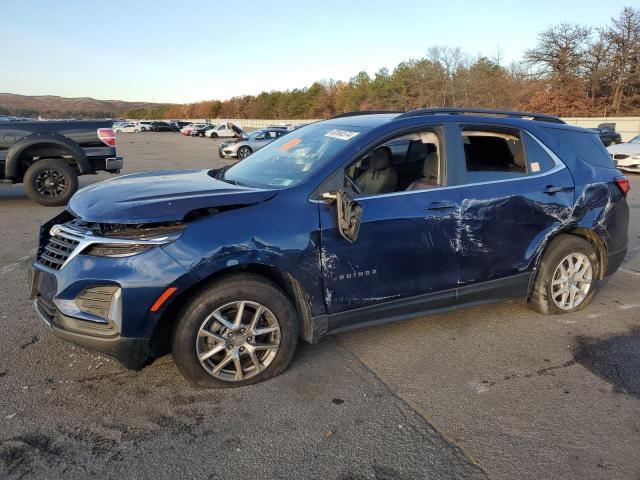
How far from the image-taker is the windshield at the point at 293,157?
355cm

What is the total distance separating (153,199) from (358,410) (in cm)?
178

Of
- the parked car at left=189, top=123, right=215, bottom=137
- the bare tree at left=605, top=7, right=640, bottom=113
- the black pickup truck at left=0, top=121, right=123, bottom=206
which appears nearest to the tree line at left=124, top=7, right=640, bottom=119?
the bare tree at left=605, top=7, right=640, bottom=113

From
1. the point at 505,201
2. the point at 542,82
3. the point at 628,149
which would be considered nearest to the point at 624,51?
the point at 542,82

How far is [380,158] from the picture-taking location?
12.5 feet

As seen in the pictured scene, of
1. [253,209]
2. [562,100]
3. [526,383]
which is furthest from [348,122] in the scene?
[562,100]

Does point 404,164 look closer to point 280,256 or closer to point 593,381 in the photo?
point 280,256

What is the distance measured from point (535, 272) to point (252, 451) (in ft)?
9.36

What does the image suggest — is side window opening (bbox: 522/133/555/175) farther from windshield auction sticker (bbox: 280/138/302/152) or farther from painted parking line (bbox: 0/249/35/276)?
painted parking line (bbox: 0/249/35/276)

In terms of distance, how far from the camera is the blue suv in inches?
116

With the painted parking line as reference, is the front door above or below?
above

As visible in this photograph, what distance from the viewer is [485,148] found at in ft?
13.3

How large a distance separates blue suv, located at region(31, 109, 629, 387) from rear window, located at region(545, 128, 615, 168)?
19 millimetres

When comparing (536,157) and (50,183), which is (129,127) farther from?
(536,157)

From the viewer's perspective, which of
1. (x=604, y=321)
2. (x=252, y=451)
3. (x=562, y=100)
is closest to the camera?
(x=252, y=451)
